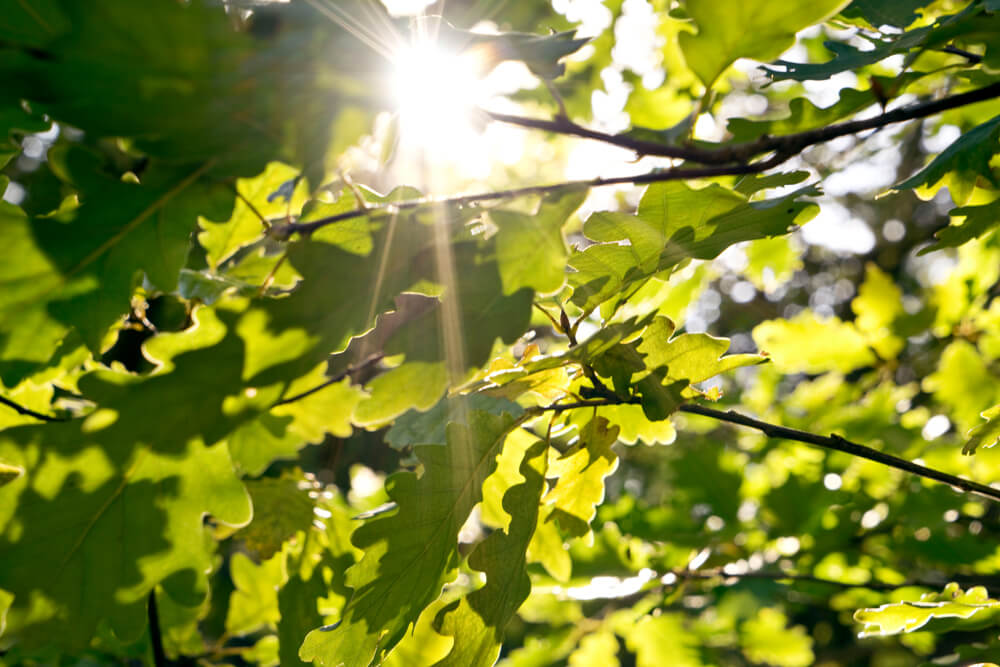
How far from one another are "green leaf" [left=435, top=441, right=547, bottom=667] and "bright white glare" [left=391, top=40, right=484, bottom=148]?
616mm

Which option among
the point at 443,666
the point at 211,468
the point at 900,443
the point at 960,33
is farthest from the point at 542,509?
the point at 900,443

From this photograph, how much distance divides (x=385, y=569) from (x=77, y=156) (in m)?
0.76

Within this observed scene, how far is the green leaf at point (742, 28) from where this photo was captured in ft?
3.40

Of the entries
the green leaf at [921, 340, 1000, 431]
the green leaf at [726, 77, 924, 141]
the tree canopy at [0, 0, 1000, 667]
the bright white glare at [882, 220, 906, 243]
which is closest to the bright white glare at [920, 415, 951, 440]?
the green leaf at [921, 340, 1000, 431]

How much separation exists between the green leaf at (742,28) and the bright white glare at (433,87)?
1.25 ft

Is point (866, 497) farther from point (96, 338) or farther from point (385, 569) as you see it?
point (96, 338)

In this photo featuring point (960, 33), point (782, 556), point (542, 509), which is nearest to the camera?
point (960, 33)

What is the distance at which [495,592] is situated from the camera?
1146mm

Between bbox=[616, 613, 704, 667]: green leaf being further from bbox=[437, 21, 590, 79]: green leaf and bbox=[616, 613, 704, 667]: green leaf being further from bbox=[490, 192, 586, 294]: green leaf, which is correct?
bbox=[437, 21, 590, 79]: green leaf

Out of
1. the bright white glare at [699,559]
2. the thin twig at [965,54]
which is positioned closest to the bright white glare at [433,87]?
the thin twig at [965,54]

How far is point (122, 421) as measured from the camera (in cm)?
90

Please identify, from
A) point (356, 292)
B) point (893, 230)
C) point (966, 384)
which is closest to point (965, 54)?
point (356, 292)

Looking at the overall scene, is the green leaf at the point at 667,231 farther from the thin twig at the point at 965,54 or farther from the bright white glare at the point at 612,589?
the bright white glare at the point at 612,589

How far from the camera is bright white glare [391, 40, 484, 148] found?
89cm
